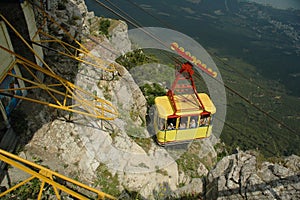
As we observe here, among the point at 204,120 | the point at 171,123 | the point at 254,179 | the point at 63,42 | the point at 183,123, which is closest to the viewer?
the point at 254,179

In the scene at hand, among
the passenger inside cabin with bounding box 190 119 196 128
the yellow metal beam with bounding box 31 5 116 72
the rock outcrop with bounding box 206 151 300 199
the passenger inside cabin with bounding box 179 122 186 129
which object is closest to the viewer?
the rock outcrop with bounding box 206 151 300 199

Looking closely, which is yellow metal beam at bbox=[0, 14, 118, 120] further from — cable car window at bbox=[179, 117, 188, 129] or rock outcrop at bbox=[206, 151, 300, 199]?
rock outcrop at bbox=[206, 151, 300, 199]

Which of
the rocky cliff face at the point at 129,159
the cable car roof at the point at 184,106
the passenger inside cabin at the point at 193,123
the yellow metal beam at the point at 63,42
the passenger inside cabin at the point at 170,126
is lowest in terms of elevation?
the rocky cliff face at the point at 129,159

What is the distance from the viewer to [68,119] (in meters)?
13.9

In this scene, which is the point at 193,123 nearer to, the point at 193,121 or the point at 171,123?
the point at 193,121

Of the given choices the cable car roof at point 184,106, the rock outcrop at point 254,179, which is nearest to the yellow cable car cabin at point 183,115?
the cable car roof at point 184,106

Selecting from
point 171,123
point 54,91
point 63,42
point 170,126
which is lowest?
point 170,126

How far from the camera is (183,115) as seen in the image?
1543 centimetres

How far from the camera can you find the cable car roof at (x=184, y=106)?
607 inches

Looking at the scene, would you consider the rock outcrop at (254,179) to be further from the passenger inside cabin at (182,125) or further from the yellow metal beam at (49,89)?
the yellow metal beam at (49,89)

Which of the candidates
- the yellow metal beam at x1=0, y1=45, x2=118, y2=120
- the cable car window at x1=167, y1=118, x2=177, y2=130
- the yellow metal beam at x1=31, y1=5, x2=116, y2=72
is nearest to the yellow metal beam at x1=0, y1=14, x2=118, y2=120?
the yellow metal beam at x1=0, y1=45, x2=118, y2=120

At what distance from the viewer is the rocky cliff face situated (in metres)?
12.5

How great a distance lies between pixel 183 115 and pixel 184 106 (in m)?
0.68


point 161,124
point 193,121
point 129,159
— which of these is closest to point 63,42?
point 161,124
